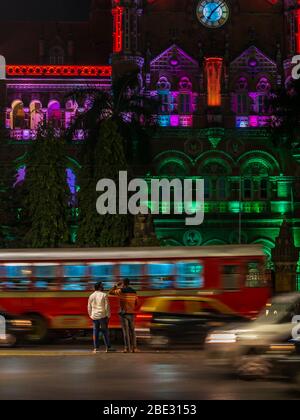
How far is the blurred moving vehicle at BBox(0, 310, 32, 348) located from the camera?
1105 inches

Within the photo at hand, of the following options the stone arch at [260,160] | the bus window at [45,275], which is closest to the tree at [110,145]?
the stone arch at [260,160]

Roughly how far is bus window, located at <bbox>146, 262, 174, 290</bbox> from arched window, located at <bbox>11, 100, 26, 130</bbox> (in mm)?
43981

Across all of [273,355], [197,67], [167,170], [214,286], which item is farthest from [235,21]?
[273,355]

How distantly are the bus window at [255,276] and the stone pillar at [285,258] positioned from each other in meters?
31.2

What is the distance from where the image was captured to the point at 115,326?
3009 cm

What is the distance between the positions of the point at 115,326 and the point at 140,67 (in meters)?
42.8

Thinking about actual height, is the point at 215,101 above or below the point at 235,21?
below

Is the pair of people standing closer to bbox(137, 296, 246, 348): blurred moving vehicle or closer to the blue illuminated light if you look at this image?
bbox(137, 296, 246, 348): blurred moving vehicle

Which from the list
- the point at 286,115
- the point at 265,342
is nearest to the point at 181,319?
the point at 265,342

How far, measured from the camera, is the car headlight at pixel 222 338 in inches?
776

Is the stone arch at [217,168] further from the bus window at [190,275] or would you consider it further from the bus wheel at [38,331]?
the bus wheel at [38,331]

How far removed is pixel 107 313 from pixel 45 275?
14.5 ft
